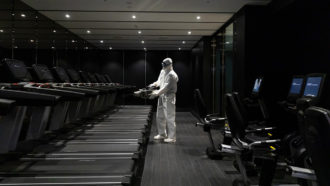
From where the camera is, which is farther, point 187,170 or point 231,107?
point 187,170

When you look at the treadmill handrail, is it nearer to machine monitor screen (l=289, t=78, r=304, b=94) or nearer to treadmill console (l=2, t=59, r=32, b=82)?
treadmill console (l=2, t=59, r=32, b=82)

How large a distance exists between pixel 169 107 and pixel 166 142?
0.76 metres

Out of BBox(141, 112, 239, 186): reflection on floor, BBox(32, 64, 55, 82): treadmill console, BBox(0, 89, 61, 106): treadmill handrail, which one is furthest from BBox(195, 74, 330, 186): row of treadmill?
BBox(32, 64, 55, 82): treadmill console

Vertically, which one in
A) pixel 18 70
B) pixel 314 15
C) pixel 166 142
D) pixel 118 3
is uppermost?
pixel 118 3

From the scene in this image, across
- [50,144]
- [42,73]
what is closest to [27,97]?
[50,144]

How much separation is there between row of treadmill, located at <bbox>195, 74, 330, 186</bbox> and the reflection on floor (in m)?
0.29

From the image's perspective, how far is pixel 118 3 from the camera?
6.16m

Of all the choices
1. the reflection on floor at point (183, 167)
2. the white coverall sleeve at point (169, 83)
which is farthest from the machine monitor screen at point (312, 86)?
the white coverall sleeve at point (169, 83)

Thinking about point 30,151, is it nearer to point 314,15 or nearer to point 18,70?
point 18,70

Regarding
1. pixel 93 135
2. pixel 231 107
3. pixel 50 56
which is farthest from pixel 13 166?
pixel 50 56

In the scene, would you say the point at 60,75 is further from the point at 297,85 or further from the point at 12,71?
the point at 297,85

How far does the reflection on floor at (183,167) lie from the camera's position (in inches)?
151

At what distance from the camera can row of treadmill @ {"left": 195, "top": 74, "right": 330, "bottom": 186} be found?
1099mm

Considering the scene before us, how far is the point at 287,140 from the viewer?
3.65m
